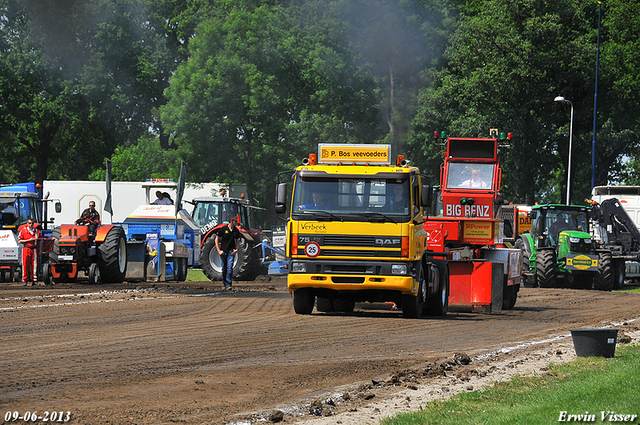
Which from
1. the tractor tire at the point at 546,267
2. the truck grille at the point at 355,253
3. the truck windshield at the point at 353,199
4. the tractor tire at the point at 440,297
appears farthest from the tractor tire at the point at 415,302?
the tractor tire at the point at 546,267

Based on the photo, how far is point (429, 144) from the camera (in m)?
47.2

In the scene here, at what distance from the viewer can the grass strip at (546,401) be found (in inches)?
277

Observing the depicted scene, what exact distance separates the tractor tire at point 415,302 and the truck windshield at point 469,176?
566 cm

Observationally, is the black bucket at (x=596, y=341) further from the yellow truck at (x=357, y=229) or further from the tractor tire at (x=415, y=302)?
the tractor tire at (x=415, y=302)

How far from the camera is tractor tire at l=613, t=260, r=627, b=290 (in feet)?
97.3

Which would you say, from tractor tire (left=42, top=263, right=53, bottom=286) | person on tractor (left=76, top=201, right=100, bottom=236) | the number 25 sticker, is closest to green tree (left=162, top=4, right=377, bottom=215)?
person on tractor (left=76, top=201, right=100, bottom=236)

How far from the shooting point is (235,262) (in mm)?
27812

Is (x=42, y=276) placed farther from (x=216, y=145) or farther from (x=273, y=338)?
(x=216, y=145)

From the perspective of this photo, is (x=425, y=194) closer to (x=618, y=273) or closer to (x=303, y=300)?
(x=303, y=300)

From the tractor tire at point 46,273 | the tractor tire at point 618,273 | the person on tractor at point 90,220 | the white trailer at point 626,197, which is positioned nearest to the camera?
the tractor tire at point 46,273

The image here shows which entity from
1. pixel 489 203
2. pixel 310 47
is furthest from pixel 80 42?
pixel 489 203

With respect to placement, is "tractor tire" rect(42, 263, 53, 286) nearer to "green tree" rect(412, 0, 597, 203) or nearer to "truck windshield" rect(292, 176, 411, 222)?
"truck windshield" rect(292, 176, 411, 222)

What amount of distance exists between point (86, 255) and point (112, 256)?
2.51 feet

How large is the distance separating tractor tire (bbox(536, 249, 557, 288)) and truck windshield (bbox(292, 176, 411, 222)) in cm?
1394
